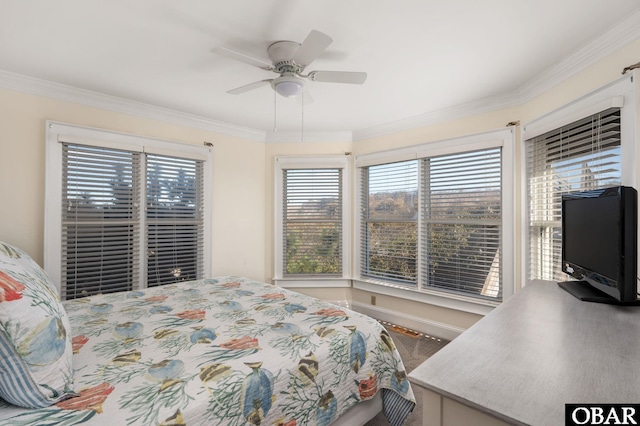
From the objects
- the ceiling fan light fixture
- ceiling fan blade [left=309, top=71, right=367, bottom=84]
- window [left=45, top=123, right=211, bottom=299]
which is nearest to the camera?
ceiling fan blade [left=309, top=71, right=367, bottom=84]

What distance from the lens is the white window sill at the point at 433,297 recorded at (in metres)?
2.98

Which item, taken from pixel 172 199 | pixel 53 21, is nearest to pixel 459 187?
pixel 172 199

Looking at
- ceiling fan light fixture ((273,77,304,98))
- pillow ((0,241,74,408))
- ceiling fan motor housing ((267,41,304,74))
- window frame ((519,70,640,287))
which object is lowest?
pillow ((0,241,74,408))

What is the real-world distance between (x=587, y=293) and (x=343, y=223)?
9.03ft

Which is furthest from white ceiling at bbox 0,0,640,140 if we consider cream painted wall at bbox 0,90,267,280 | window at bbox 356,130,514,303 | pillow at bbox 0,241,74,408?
pillow at bbox 0,241,74,408

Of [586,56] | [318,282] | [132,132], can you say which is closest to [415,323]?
[318,282]

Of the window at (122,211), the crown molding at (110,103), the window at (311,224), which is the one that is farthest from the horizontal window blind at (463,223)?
the window at (122,211)

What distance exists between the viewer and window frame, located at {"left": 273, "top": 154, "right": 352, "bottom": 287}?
406 cm

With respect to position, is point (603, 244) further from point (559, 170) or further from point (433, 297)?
point (433, 297)

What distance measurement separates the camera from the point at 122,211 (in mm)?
3041

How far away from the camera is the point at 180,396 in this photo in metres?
1.12

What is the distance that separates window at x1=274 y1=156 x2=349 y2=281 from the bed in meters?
1.87

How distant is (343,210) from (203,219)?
183 cm

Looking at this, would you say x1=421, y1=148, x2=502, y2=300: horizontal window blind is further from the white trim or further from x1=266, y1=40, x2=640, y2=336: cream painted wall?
x1=266, y1=40, x2=640, y2=336: cream painted wall
